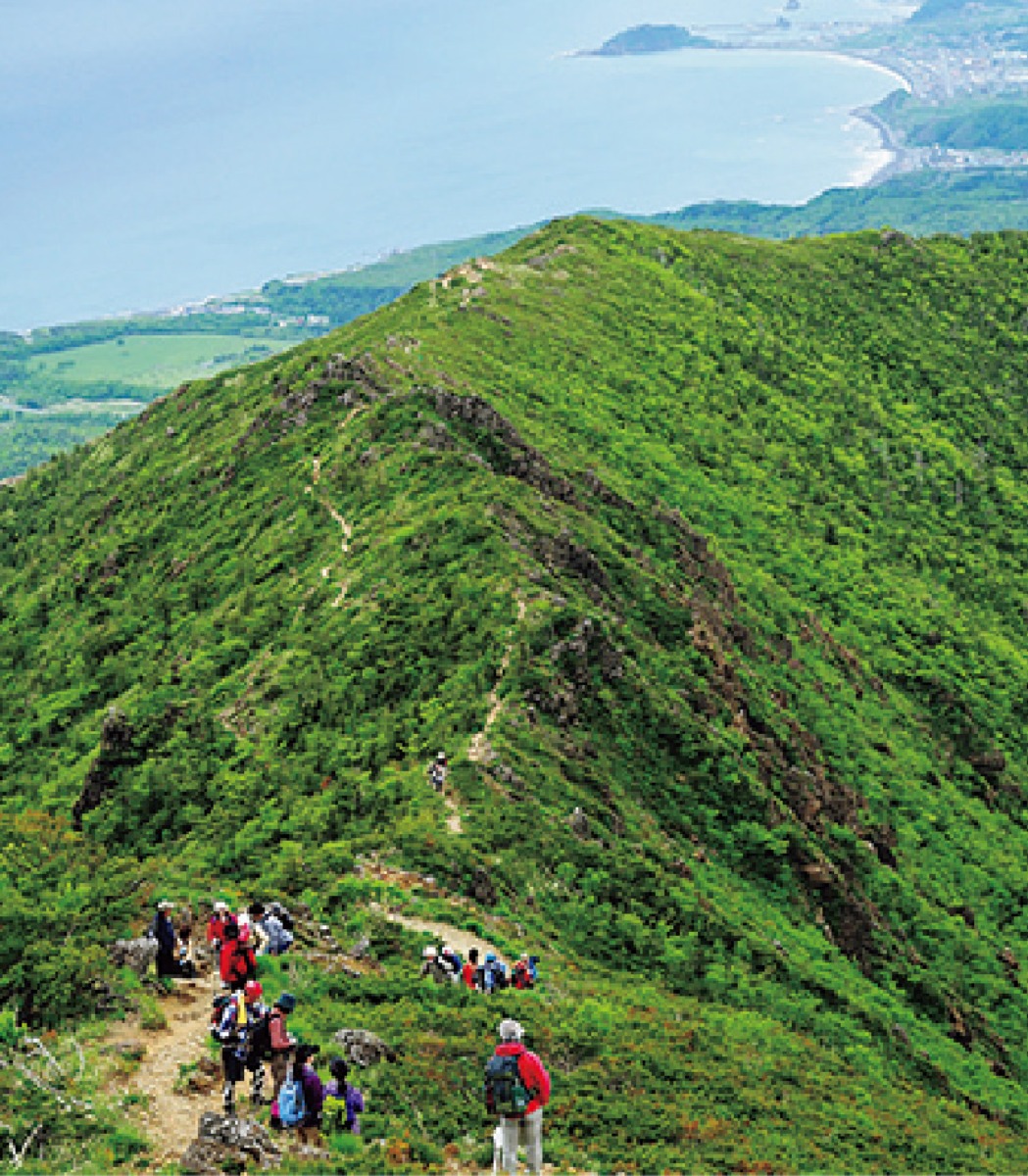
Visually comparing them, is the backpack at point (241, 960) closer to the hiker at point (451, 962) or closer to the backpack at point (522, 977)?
the hiker at point (451, 962)

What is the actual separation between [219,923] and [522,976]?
9229mm

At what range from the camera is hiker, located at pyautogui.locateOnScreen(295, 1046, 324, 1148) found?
23312mm

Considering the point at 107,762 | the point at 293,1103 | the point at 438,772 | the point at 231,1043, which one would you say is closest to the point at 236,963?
the point at 231,1043

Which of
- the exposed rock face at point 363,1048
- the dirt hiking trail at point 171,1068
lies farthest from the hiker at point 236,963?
the exposed rock face at point 363,1048

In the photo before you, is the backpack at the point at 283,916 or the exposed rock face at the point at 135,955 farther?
the backpack at the point at 283,916

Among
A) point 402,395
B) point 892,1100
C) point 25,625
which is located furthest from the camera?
point 25,625

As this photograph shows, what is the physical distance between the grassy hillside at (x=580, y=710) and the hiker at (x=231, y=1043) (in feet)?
9.54

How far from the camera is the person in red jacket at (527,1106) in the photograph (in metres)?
20.7

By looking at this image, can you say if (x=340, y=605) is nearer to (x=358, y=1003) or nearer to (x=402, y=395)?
(x=402, y=395)

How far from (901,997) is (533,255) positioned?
94036mm

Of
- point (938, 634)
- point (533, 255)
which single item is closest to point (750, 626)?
point (938, 634)

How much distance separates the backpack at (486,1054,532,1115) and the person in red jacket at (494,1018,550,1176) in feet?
0.17

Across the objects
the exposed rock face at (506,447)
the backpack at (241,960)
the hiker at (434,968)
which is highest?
the exposed rock face at (506,447)

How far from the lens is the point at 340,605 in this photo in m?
61.1
